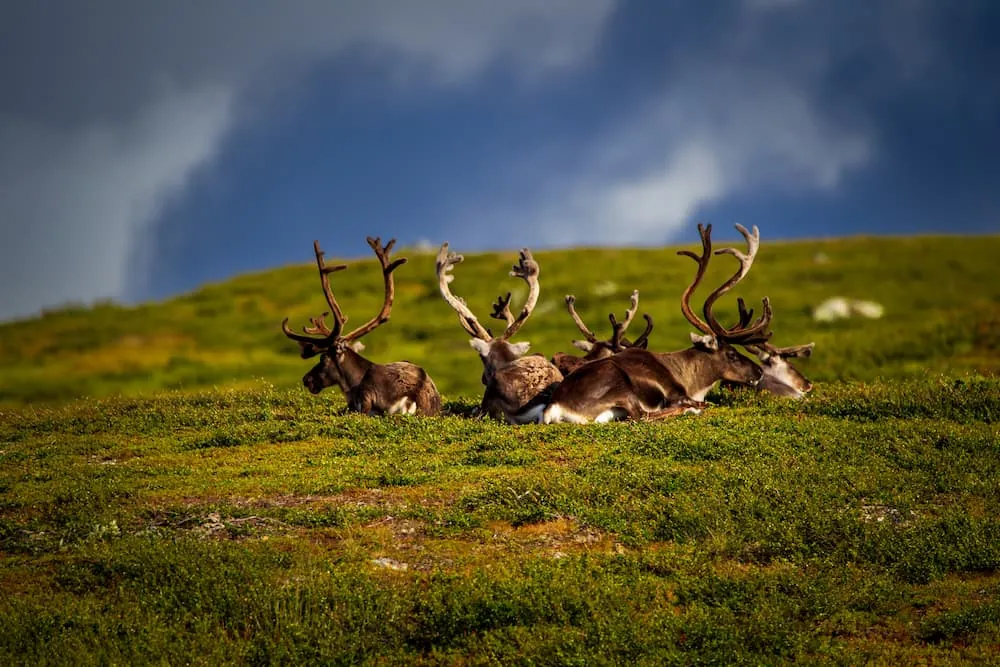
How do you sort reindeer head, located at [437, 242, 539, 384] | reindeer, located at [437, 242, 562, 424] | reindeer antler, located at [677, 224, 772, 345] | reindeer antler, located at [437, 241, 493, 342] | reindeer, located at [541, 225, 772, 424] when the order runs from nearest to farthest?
reindeer, located at [541, 225, 772, 424], reindeer, located at [437, 242, 562, 424], reindeer head, located at [437, 242, 539, 384], reindeer antler, located at [677, 224, 772, 345], reindeer antler, located at [437, 241, 493, 342]

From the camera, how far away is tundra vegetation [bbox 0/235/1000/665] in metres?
9.99

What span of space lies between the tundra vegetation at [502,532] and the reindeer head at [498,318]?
1.34 metres

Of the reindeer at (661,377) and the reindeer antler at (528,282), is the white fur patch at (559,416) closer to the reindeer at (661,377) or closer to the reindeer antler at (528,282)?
the reindeer at (661,377)

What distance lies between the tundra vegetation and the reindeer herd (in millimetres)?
698

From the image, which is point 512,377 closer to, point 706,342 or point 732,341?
point 706,342

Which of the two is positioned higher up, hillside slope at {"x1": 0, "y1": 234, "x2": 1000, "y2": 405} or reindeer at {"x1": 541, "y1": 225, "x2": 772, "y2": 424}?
hillside slope at {"x1": 0, "y1": 234, "x2": 1000, "y2": 405}

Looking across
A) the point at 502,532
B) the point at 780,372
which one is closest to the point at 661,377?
the point at 780,372

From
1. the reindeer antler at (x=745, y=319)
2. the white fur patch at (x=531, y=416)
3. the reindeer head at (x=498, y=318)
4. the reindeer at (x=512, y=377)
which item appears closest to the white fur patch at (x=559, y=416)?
the white fur patch at (x=531, y=416)

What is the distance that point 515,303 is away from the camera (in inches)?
1981

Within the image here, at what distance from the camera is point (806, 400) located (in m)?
20.2

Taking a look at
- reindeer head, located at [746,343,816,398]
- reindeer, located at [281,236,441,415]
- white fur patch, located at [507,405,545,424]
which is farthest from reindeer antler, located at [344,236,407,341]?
reindeer head, located at [746,343,816,398]

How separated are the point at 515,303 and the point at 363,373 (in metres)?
27.8

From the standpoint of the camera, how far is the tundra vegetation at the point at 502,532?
9.99 m

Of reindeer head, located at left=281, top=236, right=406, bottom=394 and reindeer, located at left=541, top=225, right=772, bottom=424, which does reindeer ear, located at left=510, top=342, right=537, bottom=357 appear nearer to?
reindeer, located at left=541, top=225, right=772, bottom=424
